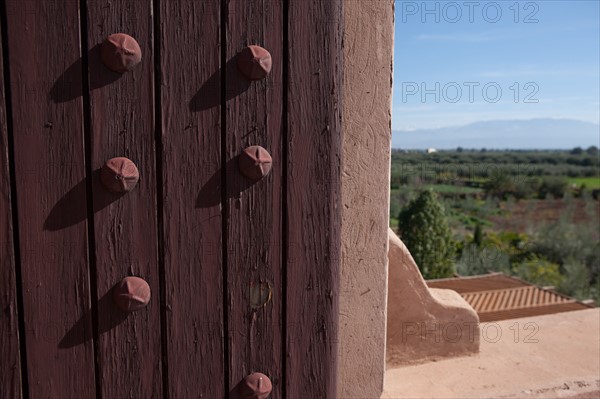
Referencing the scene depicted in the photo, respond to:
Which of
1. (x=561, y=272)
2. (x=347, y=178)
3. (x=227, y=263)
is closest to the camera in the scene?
(x=227, y=263)

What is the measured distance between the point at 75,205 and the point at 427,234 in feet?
41.4

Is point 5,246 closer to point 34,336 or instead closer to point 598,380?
point 34,336

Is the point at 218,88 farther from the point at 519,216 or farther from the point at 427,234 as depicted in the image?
the point at 519,216

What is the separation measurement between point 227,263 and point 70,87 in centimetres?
42

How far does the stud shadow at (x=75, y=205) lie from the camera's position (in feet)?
2.90

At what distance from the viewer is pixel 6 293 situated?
0.88m

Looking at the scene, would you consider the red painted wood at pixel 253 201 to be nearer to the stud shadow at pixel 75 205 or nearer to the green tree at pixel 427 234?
the stud shadow at pixel 75 205

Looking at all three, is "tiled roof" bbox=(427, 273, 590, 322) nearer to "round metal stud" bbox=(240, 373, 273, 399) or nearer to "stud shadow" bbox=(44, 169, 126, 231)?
"round metal stud" bbox=(240, 373, 273, 399)

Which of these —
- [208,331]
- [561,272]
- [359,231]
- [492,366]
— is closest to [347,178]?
[359,231]

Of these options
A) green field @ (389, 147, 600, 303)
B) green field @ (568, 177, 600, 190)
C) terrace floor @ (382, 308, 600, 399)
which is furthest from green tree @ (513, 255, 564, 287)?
green field @ (568, 177, 600, 190)

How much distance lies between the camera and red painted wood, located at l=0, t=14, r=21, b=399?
0.86 meters

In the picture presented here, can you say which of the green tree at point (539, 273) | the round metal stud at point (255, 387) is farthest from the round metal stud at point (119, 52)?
the green tree at point (539, 273)

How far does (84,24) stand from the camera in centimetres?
88

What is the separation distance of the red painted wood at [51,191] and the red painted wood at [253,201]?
27 cm
